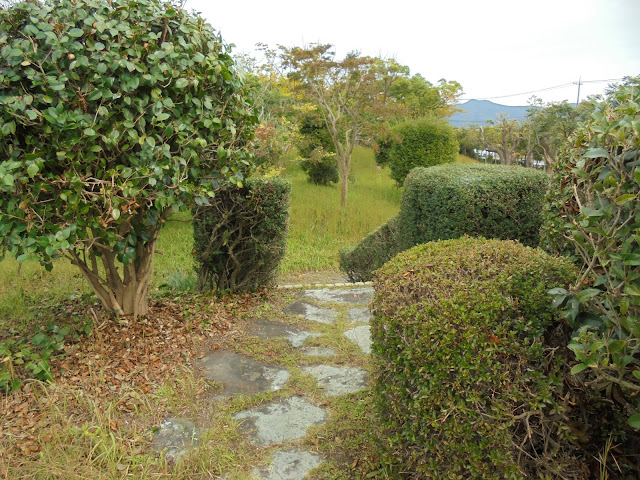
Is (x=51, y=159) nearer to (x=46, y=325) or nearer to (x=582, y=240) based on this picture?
(x=46, y=325)

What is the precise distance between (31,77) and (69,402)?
1.78 meters

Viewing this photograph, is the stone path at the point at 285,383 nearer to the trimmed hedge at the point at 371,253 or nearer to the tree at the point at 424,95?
the trimmed hedge at the point at 371,253

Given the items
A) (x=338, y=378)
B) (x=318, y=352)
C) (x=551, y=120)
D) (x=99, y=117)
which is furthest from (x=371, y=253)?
(x=551, y=120)

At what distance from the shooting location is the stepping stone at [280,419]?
2.50m

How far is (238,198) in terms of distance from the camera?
13.7 feet

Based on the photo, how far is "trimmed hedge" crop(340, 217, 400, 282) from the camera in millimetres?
6688

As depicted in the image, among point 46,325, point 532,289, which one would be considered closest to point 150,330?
point 46,325

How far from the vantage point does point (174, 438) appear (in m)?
2.45

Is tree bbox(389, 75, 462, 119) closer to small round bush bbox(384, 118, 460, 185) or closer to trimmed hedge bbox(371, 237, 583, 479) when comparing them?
small round bush bbox(384, 118, 460, 185)

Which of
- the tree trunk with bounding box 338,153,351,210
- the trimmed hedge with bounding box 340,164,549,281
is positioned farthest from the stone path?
the tree trunk with bounding box 338,153,351,210

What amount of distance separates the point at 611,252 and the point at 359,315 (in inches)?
107

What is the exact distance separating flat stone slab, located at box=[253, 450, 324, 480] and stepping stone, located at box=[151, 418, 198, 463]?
0.40 meters

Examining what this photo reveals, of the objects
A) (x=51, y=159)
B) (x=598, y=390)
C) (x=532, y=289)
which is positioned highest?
(x=51, y=159)

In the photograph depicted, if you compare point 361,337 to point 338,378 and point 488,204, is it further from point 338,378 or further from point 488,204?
point 488,204
